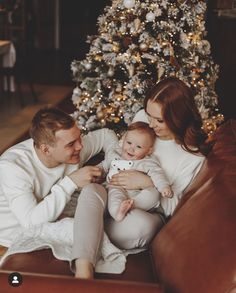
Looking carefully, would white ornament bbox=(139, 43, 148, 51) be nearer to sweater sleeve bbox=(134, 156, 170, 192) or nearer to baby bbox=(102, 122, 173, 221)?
baby bbox=(102, 122, 173, 221)

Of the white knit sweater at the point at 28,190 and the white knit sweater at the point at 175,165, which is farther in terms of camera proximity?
the white knit sweater at the point at 175,165

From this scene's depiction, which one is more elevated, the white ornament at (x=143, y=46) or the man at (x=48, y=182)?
the white ornament at (x=143, y=46)

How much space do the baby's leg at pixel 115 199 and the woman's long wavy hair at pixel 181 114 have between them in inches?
15.5

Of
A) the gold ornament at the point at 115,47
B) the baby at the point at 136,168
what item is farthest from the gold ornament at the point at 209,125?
the baby at the point at 136,168

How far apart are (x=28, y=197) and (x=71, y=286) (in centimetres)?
70

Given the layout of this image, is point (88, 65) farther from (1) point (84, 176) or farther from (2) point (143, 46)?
(1) point (84, 176)

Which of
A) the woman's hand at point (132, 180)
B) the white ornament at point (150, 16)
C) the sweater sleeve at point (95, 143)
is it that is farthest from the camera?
the white ornament at point (150, 16)

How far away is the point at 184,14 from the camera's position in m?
3.69

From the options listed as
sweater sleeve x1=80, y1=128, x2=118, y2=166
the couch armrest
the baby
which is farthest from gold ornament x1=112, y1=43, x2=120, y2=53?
the couch armrest

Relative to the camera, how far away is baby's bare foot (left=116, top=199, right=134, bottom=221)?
2074 millimetres

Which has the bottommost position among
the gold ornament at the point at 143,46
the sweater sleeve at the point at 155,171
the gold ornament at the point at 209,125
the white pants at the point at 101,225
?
the gold ornament at the point at 209,125

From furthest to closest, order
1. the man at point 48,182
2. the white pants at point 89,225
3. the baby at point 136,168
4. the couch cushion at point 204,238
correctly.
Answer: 1. the baby at point 136,168
2. the man at point 48,182
3. the white pants at point 89,225
4. the couch cushion at point 204,238

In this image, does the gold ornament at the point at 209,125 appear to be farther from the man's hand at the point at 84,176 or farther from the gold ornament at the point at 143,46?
the man's hand at the point at 84,176

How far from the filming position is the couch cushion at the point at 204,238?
1484 millimetres
